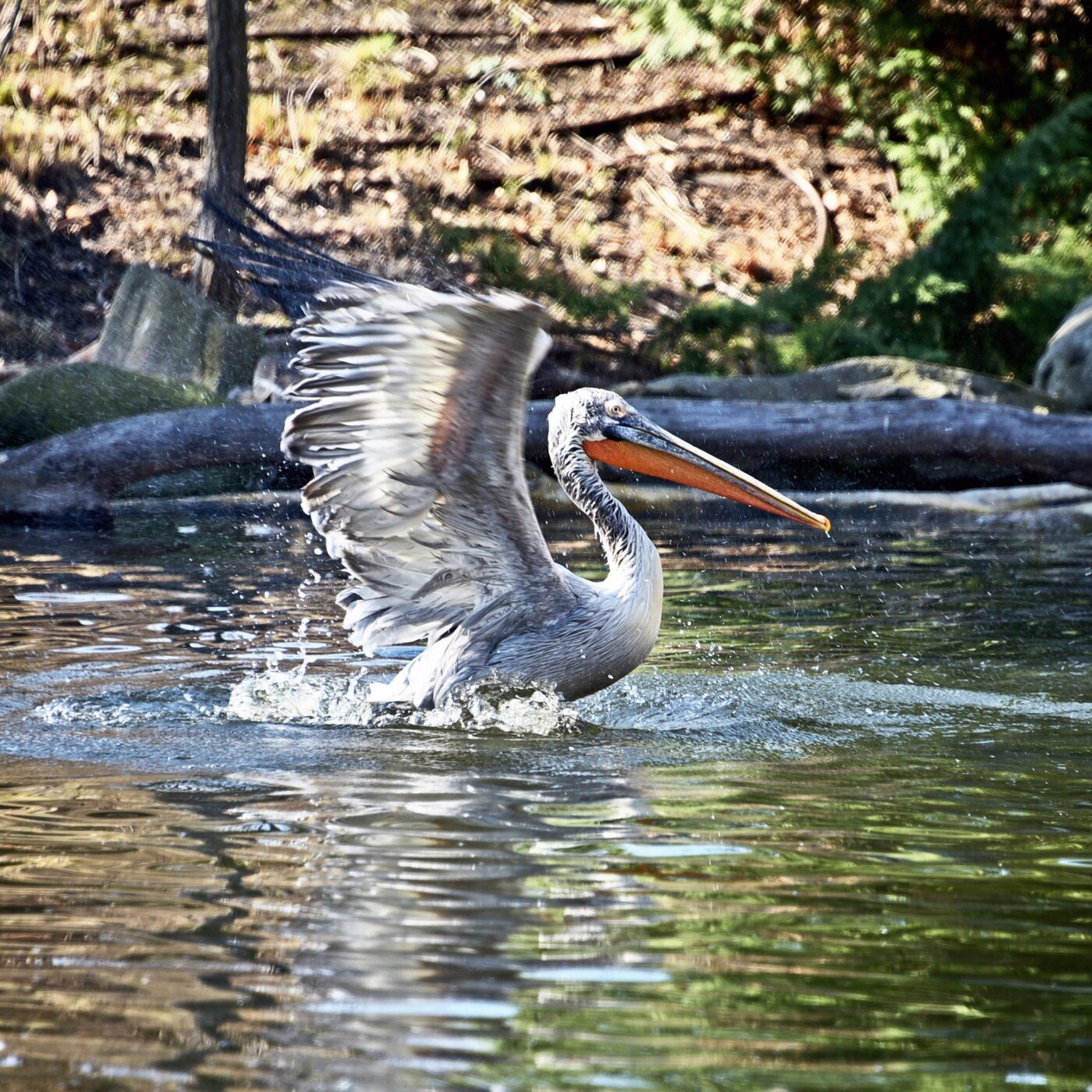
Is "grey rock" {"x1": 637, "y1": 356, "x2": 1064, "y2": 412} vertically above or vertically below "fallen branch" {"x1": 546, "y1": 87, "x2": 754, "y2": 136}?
below

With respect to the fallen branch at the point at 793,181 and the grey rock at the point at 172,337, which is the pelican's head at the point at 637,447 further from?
the fallen branch at the point at 793,181

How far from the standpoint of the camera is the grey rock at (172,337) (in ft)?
38.8

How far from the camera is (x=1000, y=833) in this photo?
137 inches

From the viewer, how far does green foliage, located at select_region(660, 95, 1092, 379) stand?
13.4 meters

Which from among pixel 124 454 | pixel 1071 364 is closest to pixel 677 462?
pixel 124 454

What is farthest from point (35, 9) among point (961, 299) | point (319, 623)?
point (319, 623)

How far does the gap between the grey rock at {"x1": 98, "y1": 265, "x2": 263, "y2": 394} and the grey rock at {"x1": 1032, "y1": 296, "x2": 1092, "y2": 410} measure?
6.06 m

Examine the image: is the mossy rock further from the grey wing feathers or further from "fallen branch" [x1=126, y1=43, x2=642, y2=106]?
"fallen branch" [x1=126, y1=43, x2=642, y2=106]

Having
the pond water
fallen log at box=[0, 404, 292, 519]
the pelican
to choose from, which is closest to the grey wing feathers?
the pelican

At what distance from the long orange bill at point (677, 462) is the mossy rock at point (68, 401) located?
5605 mm

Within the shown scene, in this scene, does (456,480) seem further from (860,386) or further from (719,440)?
(860,386)

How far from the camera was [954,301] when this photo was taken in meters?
13.7

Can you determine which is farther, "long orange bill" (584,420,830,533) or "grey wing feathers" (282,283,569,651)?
"long orange bill" (584,420,830,533)

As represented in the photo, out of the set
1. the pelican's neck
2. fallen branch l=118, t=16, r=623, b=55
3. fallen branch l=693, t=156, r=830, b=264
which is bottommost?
the pelican's neck
